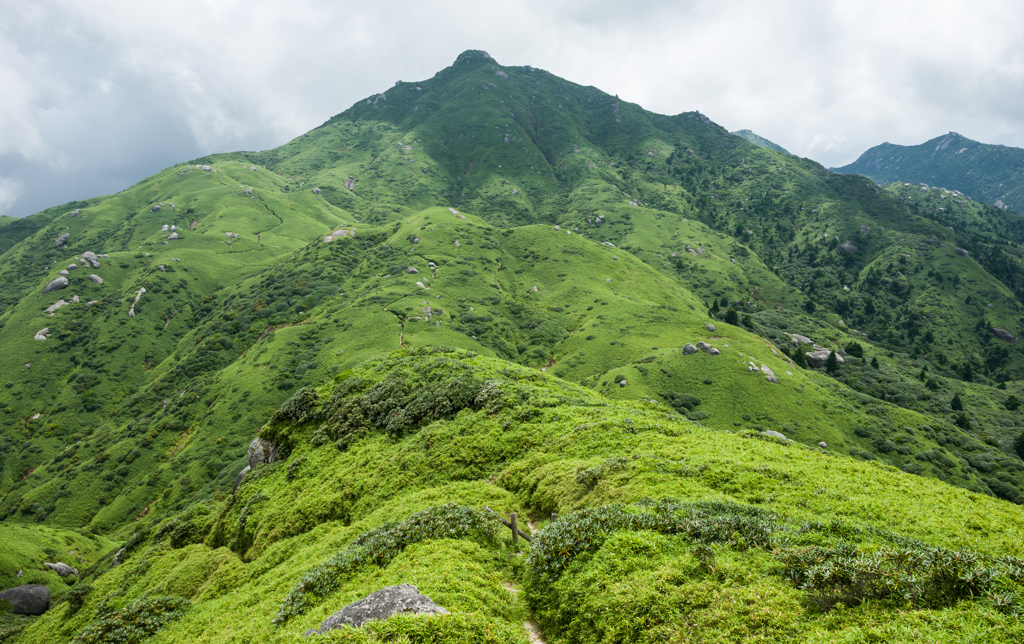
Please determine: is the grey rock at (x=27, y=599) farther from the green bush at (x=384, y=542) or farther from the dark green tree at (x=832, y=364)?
the dark green tree at (x=832, y=364)

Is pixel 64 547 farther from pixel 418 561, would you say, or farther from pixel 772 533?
pixel 772 533

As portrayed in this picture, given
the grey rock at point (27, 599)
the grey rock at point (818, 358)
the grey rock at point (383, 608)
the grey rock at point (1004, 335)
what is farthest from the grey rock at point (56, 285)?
the grey rock at point (1004, 335)

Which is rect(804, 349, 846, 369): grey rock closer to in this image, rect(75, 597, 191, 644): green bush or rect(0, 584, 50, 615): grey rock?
rect(75, 597, 191, 644): green bush

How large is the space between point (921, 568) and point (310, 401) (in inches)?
1938

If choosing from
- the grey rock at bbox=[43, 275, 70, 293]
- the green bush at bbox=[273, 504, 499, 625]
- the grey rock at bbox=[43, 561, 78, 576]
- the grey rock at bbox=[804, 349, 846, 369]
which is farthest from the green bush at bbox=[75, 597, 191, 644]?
the grey rock at bbox=[43, 275, 70, 293]

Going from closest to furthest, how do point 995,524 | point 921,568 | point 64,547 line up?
point 921,568 < point 995,524 < point 64,547

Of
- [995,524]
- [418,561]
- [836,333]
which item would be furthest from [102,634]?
[836,333]

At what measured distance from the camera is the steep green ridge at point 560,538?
12500 mm

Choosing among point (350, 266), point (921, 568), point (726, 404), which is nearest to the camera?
point (921, 568)

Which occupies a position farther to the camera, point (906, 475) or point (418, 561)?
point (906, 475)

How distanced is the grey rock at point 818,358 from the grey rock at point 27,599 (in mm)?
205215

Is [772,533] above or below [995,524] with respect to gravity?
above

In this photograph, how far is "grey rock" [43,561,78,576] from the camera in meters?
70.8

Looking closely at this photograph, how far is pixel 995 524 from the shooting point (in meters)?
18.4
